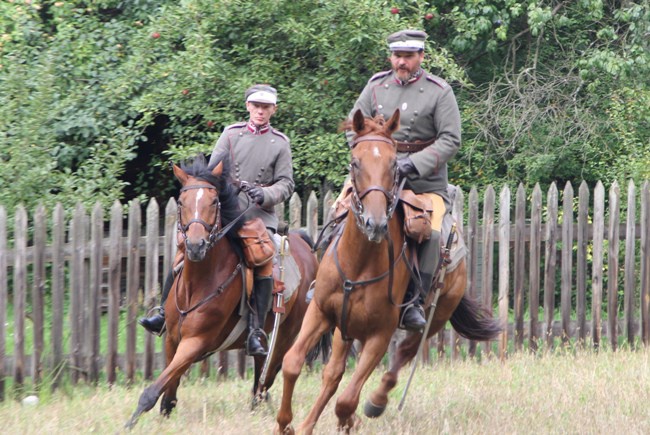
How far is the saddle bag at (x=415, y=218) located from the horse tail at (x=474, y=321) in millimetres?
1780

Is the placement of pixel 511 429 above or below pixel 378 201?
below

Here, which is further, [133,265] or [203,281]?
[133,265]

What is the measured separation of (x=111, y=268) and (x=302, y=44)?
3985 millimetres

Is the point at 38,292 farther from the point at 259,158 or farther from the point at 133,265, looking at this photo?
the point at 259,158

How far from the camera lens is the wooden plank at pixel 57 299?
9461mm

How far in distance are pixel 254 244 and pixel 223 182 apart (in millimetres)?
678

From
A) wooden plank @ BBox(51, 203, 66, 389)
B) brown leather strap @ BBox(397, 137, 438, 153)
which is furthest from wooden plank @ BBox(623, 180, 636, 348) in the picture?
wooden plank @ BBox(51, 203, 66, 389)

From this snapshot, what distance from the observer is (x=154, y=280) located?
9.88 metres

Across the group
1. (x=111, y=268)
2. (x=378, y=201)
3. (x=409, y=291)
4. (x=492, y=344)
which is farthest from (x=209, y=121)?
(x=378, y=201)

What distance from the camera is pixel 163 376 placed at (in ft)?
24.4

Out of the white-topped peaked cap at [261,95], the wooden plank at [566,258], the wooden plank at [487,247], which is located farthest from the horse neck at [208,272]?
the wooden plank at [566,258]

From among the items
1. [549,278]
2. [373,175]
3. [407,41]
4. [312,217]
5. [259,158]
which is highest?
[407,41]

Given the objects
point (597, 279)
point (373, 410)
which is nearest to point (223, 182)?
point (373, 410)

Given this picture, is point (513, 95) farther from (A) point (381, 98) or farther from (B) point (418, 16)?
(A) point (381, 98)
